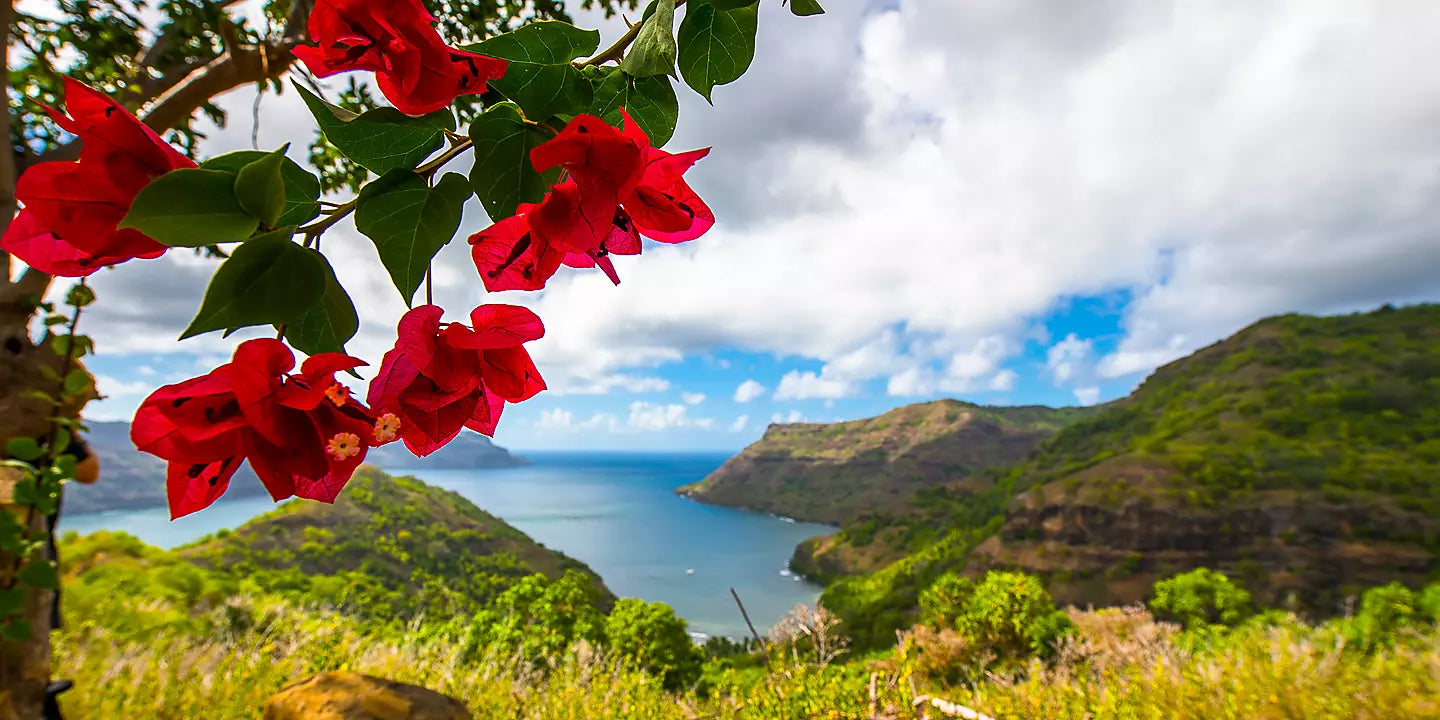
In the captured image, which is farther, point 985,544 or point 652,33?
point 985,544

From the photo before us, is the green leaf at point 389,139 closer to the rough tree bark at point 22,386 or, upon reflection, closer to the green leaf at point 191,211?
the green leaf at point 191,211

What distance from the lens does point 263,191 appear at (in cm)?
22

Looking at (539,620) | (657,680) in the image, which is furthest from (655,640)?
(657,680)

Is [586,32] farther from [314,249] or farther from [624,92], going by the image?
[314,249]

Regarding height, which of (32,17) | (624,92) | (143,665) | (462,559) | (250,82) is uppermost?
(32,17)

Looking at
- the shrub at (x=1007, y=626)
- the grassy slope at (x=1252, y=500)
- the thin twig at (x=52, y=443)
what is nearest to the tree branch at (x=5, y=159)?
the thin twig at (x=52, y=443)

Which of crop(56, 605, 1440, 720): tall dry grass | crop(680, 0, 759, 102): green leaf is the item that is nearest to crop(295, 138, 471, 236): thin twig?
crop(680, 0, 759, 102): green leaf

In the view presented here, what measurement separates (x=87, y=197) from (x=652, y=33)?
275 mm

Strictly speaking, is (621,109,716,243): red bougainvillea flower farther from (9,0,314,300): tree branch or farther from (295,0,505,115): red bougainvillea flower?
(9,0,314,300): tree branch

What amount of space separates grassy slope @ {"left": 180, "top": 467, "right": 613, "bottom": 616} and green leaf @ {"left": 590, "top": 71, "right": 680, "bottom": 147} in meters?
11.8

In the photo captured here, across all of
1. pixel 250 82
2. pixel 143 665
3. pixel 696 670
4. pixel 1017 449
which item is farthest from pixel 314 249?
pixel 1017 449

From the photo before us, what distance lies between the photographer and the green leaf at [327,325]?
280 millimetres

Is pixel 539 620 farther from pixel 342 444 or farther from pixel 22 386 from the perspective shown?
pixel 342 444

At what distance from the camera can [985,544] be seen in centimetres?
2411
